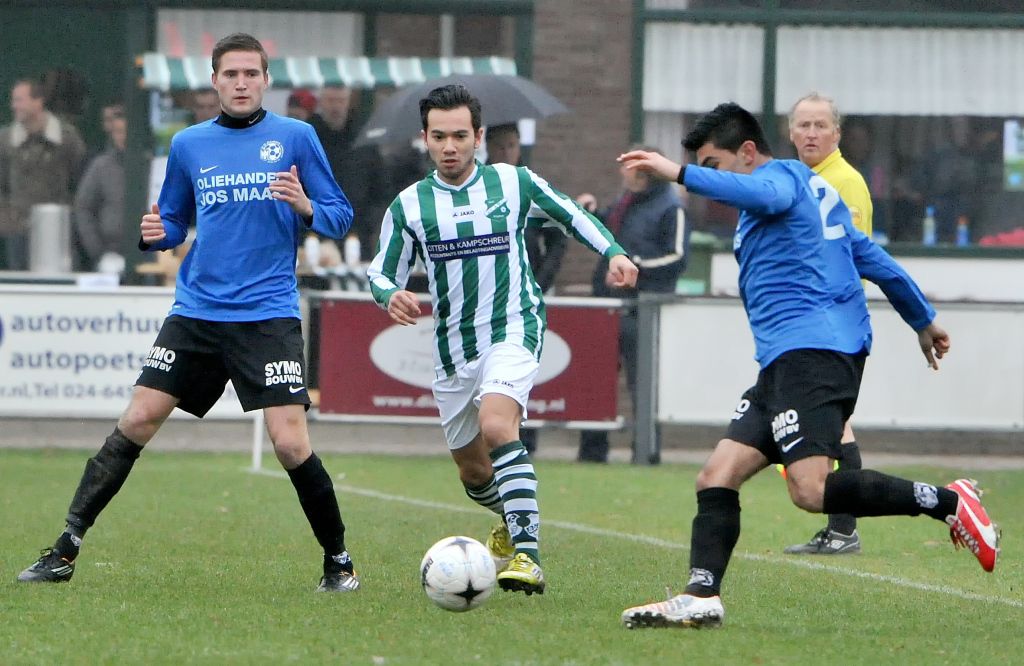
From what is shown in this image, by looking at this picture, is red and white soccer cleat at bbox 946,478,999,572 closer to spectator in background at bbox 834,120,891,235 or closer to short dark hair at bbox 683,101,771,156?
short dark hair at bbox 683,101,771,156

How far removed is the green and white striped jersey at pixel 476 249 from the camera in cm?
757

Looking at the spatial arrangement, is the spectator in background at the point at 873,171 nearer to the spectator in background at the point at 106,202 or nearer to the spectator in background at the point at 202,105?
the spectator in background at the point at 202,105

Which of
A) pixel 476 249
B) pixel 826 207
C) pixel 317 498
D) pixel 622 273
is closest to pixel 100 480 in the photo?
pixel 317 498

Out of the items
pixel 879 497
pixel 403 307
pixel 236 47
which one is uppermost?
pixel 236 47

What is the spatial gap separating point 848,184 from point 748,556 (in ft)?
6.32

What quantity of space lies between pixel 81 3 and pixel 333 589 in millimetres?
10780

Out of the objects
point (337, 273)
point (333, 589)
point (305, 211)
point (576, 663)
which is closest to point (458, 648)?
point (576, 663)

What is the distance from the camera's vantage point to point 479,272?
759 centimetres

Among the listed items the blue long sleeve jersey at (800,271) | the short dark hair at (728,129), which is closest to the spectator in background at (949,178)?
the blue long sleeve jersey at (800,271)

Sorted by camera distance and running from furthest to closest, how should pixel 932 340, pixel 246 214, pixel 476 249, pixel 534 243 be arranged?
1. pixel 534 243
2. pixel 476 249
3. pixel 246 214
4. pixel 932 340

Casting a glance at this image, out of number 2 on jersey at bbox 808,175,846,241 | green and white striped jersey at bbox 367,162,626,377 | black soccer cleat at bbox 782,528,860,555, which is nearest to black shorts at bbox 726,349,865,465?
number 2 on jersey at bbox 808,175,846,241

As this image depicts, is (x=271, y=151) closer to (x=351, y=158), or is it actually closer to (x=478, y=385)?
(x=478, y=385)

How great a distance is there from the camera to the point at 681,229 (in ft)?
47.2

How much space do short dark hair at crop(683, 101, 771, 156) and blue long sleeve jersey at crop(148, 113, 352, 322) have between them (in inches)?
63.0
